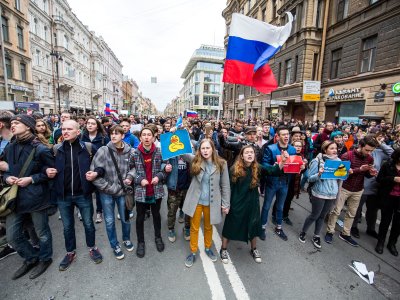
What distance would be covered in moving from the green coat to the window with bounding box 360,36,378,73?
14234 millimetres

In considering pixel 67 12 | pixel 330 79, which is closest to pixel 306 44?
pixel 330 79

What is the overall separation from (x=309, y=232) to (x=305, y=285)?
172cm

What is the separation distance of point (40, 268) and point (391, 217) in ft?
19.1

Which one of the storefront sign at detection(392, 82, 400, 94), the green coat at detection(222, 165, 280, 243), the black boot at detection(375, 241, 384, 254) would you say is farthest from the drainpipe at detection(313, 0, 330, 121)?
the green coat at detection(222, 165, 280, 243)

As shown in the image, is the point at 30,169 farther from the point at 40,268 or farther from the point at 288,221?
the point at 288,221

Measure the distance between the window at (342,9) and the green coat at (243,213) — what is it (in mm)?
17617

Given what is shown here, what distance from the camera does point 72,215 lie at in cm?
315

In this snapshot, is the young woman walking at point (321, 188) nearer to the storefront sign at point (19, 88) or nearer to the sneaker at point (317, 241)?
the sneaker at point (317, 241)

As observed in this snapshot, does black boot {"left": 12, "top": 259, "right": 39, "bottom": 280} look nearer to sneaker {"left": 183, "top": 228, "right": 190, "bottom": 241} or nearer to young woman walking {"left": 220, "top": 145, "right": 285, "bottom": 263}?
sneaker {"left": 183, "top": 228, "right": 190, "bottom": 241}

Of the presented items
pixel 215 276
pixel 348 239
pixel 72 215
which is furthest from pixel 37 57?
pixel 348 239

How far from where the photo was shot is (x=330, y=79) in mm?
15953

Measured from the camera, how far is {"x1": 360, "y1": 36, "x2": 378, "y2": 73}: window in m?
12.5

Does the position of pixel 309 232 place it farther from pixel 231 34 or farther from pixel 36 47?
pixel 36 47

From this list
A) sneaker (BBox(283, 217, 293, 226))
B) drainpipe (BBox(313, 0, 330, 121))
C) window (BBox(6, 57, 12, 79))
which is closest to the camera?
sneaker (BBox(283, 217, 293, 226))
